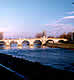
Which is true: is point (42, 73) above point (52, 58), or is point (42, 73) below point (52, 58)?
above

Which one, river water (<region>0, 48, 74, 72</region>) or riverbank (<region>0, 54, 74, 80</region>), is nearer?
riverbank (<region>0, 54, 74, 80</region>)

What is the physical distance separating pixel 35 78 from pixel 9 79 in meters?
1.05

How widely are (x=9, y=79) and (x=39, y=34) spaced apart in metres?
71.8

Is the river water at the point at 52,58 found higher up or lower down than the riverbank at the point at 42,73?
lower down

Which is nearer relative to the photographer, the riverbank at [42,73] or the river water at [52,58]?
the riverbank at [42,73]

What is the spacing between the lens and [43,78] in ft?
20.0

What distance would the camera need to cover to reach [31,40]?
67625 millimetres

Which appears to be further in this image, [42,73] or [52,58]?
[52,58]

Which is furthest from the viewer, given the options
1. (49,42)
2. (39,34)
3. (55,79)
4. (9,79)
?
(39,34)

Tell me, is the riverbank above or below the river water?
above

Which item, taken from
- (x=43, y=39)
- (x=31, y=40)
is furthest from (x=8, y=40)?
(x=43, y=39)

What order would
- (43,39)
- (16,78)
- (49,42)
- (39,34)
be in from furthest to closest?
1. (39,34)
2. (49,42)
3. (43,39)
4. (16,78)

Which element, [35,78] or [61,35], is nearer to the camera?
[35,78]

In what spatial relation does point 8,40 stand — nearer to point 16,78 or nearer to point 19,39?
point 19,39
